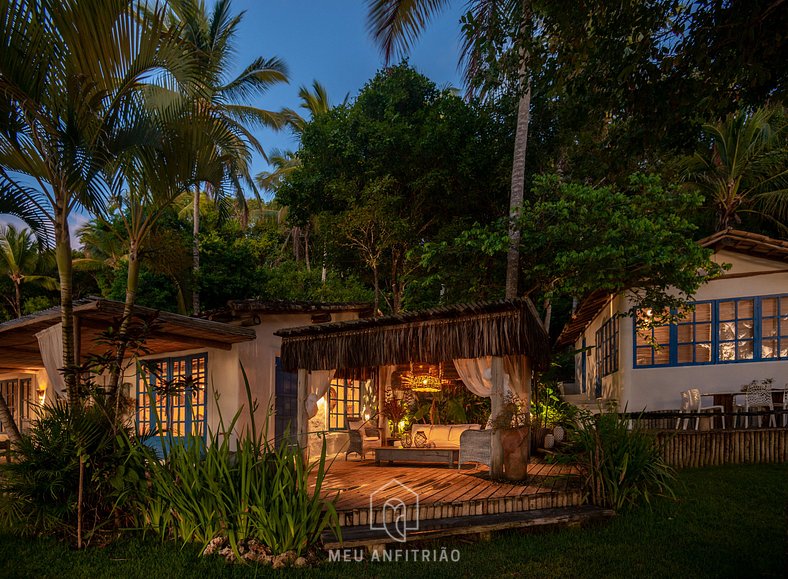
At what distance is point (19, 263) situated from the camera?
24578 millimetres

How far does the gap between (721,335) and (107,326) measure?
36.7 feet

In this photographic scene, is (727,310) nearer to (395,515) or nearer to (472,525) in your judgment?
(472,525)

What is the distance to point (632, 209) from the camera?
1105 cm

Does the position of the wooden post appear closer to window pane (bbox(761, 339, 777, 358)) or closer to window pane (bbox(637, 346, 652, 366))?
window pane (bbox(637, 346, 652, 366))

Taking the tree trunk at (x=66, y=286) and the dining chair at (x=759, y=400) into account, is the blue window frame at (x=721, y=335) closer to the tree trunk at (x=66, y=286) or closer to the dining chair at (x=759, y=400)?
the dining chair at (x=759, y=400)

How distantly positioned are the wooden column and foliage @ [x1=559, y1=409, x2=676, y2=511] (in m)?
0.98

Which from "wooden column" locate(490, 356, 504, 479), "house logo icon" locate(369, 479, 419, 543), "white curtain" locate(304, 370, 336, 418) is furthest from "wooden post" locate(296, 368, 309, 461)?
"house logo icon" locate(369, 479, 419, 543)

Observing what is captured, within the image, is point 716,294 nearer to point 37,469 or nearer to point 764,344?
point 764,344

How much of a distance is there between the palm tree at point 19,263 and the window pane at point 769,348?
78.3 feet

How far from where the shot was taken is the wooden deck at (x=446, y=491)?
602 centimetres

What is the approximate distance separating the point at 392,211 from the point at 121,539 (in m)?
10.0

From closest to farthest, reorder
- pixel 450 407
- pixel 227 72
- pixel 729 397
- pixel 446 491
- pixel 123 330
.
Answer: pixel 123 330 → pixel 446 491 → pixel 729 397 → pixel 450 407 → pixel 227 72

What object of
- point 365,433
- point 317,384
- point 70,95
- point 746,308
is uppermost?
point 70,95

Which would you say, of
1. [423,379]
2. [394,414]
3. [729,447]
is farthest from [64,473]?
[729,447]
